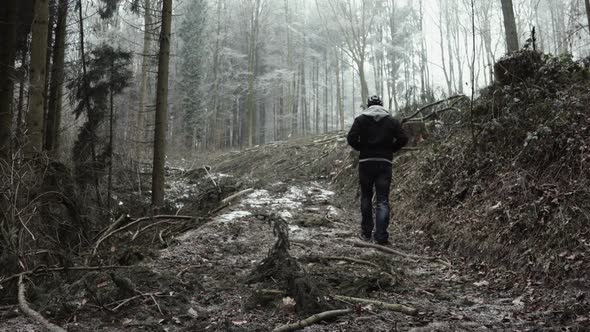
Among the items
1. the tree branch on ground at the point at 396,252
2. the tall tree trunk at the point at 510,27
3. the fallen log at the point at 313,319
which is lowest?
the fallen log at the point at 313,319

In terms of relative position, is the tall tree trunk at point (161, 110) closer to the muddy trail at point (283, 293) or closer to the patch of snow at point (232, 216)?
the patch of snow at point (232, 216)

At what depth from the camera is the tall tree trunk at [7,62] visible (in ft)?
19.7

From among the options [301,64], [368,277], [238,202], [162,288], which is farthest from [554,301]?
[301,64]

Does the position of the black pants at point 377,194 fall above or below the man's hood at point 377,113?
below

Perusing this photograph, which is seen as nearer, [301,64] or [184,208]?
[184,208]

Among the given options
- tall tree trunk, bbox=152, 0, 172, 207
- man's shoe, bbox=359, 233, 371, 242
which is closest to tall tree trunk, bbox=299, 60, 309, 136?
tall tree trunk, bbox=152, 0, 172, 207

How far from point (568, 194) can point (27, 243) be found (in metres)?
5.69

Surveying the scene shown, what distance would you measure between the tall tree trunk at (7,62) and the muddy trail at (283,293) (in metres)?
3.11

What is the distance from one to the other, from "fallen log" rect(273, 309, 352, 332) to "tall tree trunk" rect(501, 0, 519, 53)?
9.92m

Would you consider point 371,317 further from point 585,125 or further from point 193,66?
point 193,66

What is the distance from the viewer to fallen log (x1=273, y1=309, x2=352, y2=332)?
291 cm

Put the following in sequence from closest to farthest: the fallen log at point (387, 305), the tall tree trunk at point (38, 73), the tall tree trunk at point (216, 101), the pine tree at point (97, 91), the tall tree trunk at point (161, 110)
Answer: the fallen log at point (387, 305) < the tall tree trunk at point (38, 73) < the tall tree trunk at point (161, 110) < the pine tree at point (97, 91) < the tall tree trunk at point (216, 101)

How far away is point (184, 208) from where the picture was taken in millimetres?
9555

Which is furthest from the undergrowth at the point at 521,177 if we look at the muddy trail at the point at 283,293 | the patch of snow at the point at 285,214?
the patch of snow at the point at 285,214
